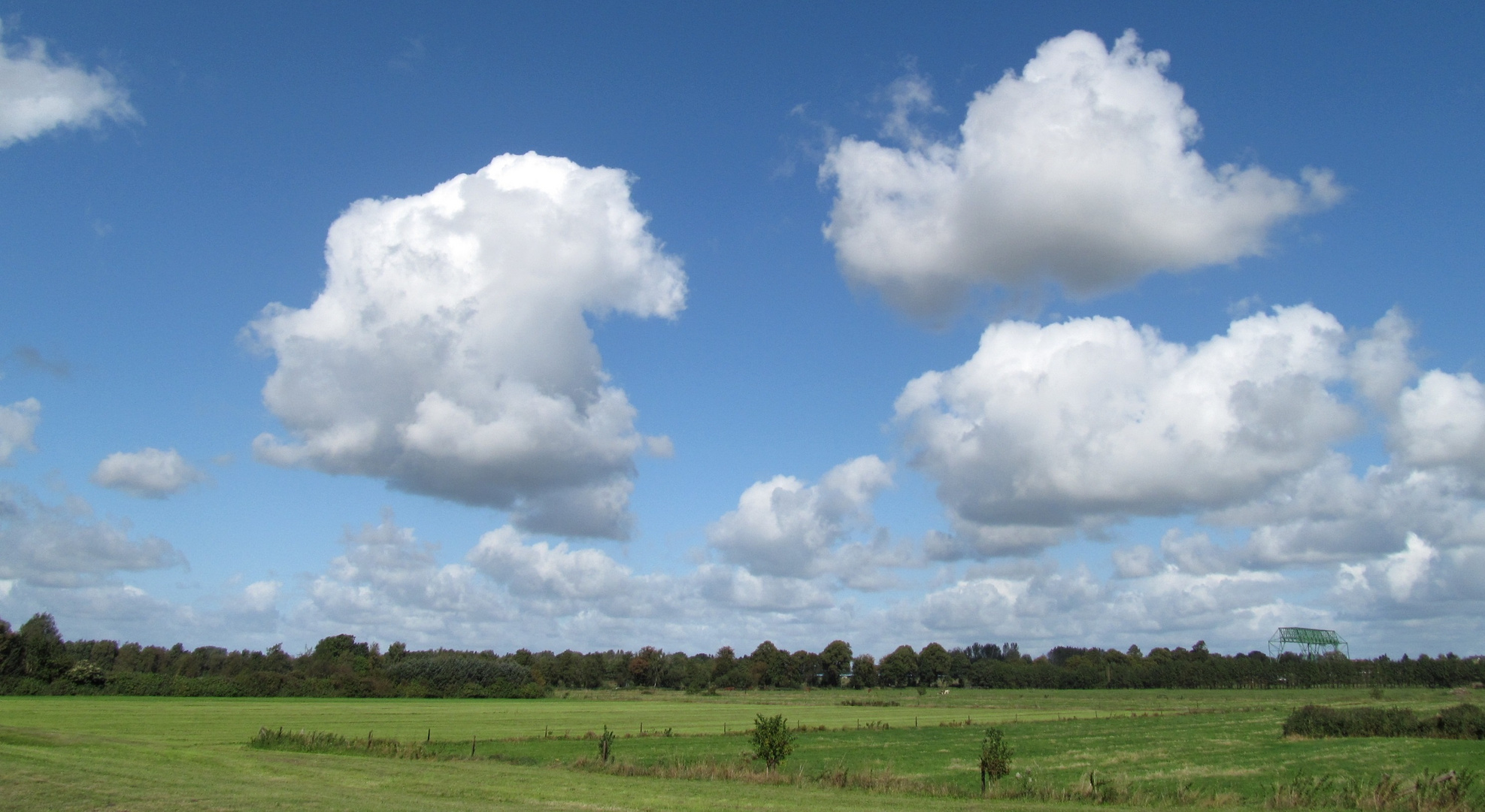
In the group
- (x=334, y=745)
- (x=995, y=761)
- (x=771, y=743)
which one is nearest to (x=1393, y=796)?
(x=995, y=761)

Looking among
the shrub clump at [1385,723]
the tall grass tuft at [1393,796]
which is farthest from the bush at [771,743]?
the shrub clump at [1385,723]

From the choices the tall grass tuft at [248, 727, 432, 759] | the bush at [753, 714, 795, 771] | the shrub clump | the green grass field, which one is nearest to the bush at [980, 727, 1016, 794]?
the green grass field

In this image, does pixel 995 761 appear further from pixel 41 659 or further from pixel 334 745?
pixel 41 659

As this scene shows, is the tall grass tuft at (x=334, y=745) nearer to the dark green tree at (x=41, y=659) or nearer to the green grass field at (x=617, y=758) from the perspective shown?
the green grass field at (x=617, y=758)

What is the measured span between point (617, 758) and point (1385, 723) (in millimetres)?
56421

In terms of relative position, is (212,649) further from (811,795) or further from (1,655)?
(811,795)

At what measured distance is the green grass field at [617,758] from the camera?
24297 millimetres

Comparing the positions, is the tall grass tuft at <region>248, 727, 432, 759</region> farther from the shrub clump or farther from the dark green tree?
the dark green tree

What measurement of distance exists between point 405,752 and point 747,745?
20.9 m

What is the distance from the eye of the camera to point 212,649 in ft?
568

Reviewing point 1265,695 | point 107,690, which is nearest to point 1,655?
point 107,690

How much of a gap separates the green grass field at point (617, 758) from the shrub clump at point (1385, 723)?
3.79 metres

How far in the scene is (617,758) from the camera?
4384 cm

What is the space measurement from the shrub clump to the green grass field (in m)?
3.79
